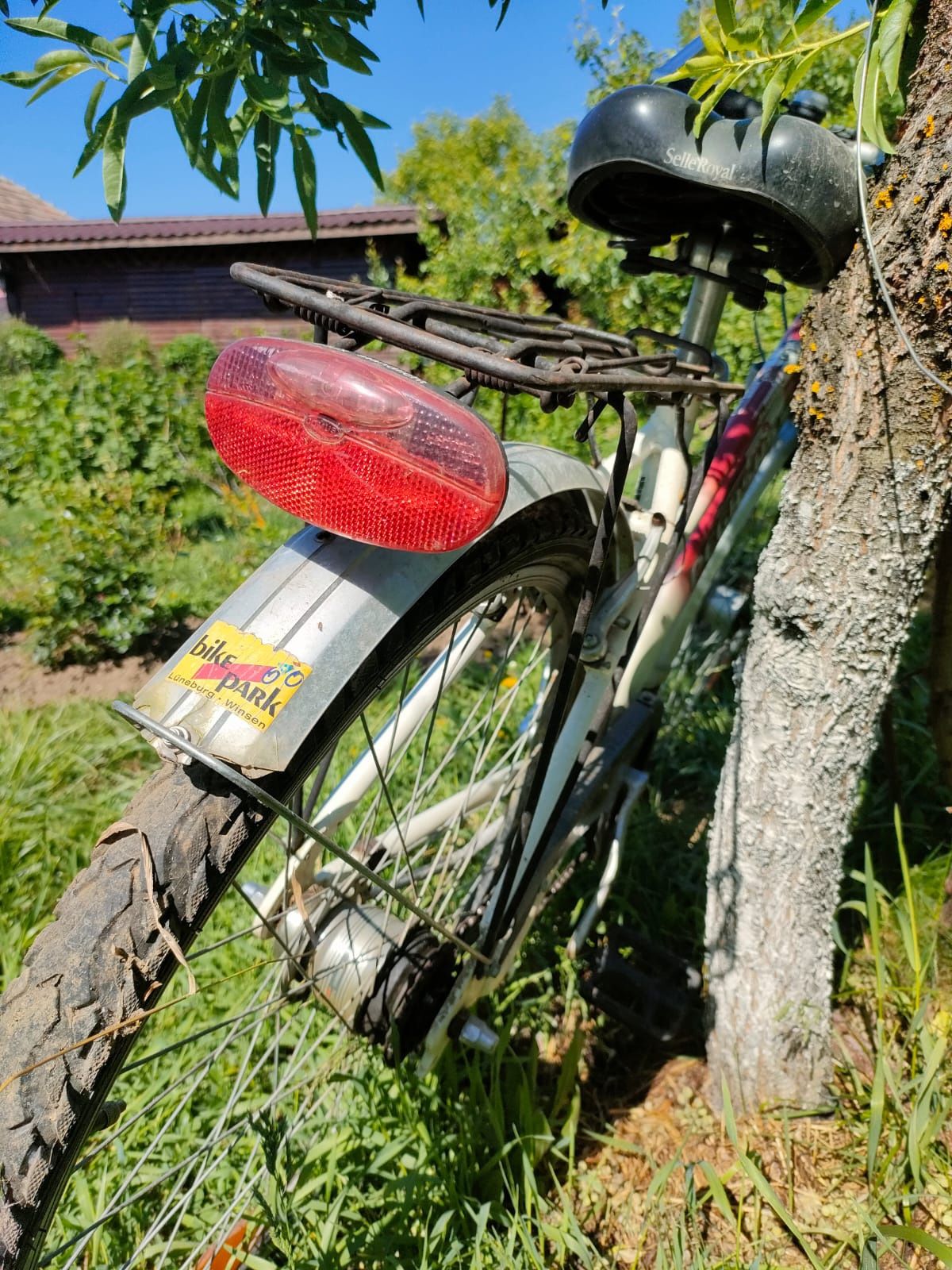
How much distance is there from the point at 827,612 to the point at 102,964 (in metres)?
1.18

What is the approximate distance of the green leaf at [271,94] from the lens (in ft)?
3.92

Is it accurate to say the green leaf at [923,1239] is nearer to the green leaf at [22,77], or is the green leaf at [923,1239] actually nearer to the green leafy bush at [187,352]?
the green leaf at [22,77]

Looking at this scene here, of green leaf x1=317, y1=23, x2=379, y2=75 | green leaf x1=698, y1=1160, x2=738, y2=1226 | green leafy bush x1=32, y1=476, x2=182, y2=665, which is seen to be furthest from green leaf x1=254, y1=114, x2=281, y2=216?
green leafy bush x1=32, y1=476, x2=182, y2=665

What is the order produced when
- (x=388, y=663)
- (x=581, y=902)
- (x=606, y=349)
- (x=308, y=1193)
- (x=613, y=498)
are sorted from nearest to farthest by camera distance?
(x=388, y=663)
(x=613, y=498)
(x=606, y=349)
(x=308, y=1193)
(x=581, y=902)

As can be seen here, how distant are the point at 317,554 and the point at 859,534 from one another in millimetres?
904

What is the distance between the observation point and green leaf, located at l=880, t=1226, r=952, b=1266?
3.39ft

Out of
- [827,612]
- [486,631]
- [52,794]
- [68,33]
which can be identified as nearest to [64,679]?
[52,794]

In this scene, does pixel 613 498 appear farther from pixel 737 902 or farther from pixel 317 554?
pixel 737 902

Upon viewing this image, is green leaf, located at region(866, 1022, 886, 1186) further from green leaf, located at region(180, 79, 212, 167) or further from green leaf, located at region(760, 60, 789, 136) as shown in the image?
green leaf, located at region(180, 79, 212, 167)

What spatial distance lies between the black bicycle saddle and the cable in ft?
0.37

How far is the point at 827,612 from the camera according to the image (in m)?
1.37

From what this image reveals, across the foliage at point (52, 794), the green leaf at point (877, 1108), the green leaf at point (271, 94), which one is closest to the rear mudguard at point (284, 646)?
the green leaf at point (271, 94)

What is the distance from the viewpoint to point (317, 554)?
0.93 meters

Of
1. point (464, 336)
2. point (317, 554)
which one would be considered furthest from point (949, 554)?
point (317, 554)
